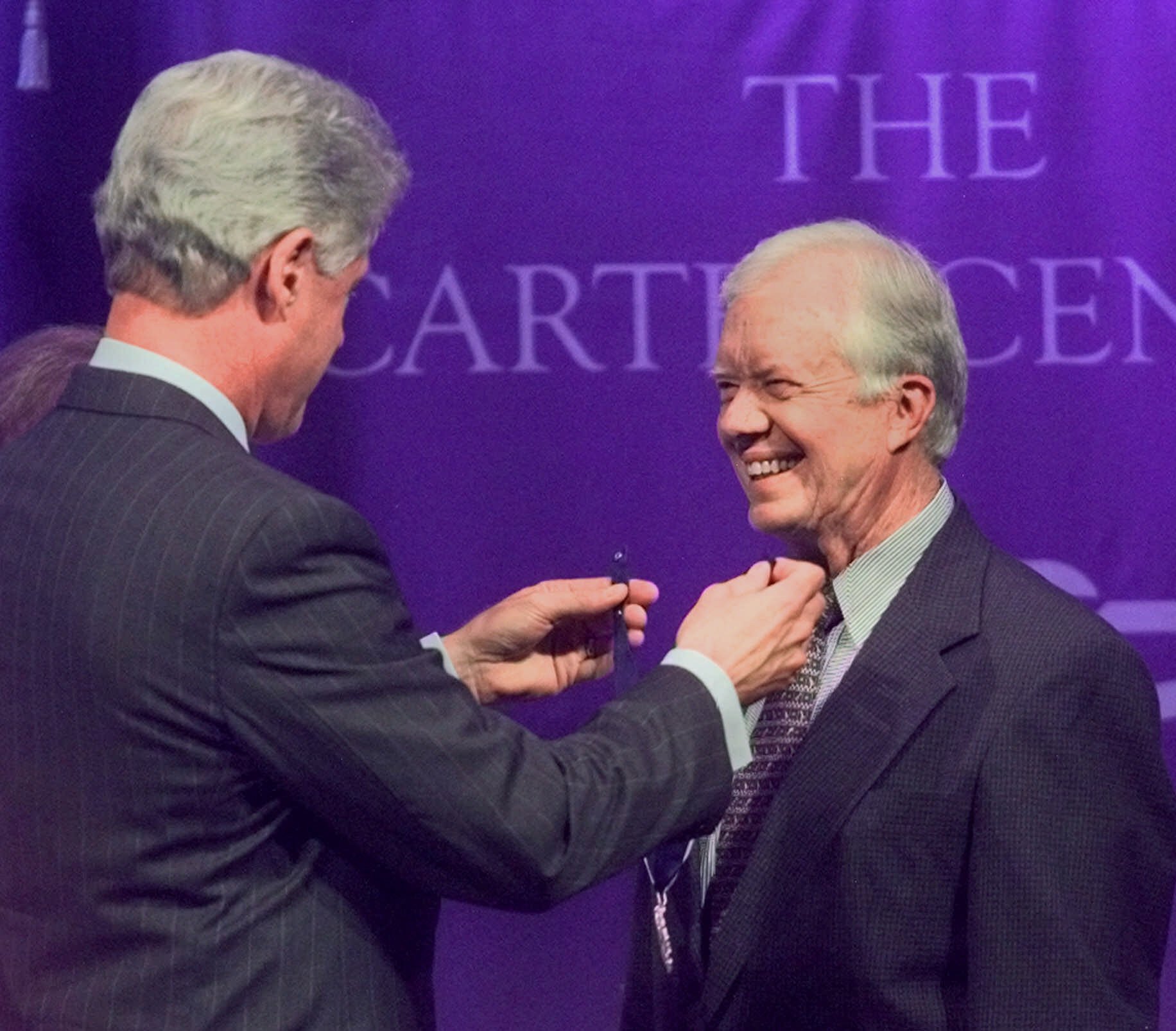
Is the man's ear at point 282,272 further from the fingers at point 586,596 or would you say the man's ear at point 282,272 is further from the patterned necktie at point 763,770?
the patterned necktie at point 763,770

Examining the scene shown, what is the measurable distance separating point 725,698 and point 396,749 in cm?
32

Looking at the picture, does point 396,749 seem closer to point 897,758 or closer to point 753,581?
point 753,581

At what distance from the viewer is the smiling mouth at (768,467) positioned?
2025 millimetres

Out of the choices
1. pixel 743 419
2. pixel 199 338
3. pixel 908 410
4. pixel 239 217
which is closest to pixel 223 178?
pixel 239 217

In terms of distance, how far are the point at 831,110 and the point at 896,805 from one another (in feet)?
4.71

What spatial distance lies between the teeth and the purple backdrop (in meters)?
0.87

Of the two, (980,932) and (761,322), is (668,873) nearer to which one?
(980,932)

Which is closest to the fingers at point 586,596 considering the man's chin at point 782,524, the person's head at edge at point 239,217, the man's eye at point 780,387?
the man's chin at point 782,524

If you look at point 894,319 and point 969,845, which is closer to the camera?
point 969,845

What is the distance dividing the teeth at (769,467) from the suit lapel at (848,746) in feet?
0.70

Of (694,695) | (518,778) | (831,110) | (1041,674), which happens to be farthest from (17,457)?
(831,110)

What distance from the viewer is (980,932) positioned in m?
1.70

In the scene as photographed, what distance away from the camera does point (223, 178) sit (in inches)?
58.8

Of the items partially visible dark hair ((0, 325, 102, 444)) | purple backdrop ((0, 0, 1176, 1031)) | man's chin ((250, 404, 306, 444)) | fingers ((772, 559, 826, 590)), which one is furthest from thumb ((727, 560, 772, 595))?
purple backdrop ((0, 0, 1176, 1031))
